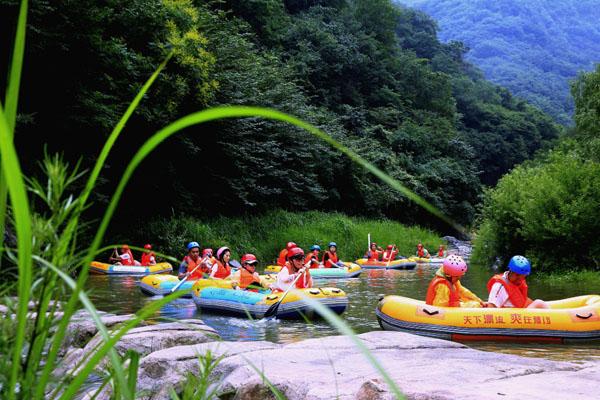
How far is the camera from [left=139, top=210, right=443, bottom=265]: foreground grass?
1862 centimetres

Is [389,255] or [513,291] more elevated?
[513,291]

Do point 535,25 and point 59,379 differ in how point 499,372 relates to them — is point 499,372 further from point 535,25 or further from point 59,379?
point 535,25

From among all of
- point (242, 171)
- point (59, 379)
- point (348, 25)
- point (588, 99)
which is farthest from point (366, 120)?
point (59, 379)

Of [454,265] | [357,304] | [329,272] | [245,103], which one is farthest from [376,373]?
[245,103]

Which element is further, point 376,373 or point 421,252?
point 421,252

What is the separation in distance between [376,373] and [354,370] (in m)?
0.24

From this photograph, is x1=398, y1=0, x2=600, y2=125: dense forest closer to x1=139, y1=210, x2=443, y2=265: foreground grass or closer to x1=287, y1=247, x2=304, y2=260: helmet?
x1=139, y1=210, x2=443, y2=265: foreground grass

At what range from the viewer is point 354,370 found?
4438mm

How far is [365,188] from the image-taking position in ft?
100

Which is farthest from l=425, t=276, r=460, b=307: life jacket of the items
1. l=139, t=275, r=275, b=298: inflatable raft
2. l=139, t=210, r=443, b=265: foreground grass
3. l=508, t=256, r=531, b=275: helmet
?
l=139, t=210, r=443, b=265: foreground grass

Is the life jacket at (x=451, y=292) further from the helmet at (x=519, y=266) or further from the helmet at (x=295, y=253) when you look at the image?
the helmet at (x=295, y=253)

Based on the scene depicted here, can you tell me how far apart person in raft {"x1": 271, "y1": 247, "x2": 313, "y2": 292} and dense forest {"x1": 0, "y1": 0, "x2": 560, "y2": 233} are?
131 inches

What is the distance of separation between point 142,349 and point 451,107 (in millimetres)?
45030

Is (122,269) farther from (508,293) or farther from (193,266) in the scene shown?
(508,293)
